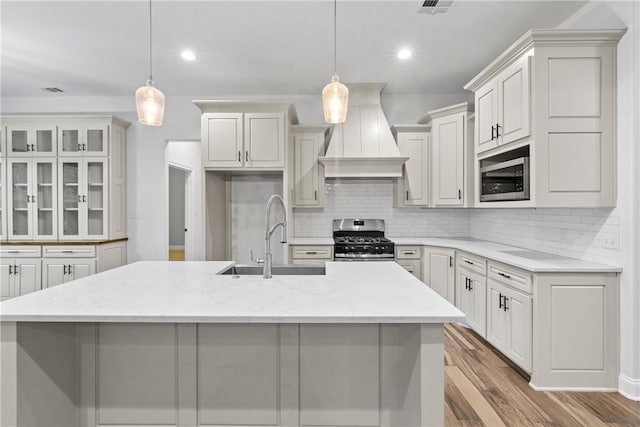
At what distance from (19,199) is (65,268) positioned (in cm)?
112

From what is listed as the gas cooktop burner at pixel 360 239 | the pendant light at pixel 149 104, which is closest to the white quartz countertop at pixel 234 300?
the pendant light at pixel 149 104

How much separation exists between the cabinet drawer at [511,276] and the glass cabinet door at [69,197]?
4811 millimetres

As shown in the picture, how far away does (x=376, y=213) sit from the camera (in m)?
4.82

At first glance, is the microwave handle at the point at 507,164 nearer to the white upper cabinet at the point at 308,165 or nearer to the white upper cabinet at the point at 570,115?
the white upper cabinet at the point at 570,115

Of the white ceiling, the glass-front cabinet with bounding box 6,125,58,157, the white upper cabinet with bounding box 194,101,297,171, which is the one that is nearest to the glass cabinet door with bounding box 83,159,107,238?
the glass-front cabinet with bounding box 6,125,58,157

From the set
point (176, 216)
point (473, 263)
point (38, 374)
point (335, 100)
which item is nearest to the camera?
point (38, 374)

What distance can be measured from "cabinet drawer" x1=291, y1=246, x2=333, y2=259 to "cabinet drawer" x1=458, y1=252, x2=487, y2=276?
4.65ft

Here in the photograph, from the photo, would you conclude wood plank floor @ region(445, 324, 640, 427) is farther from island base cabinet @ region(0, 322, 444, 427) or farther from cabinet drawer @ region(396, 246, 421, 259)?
cabinet drawer @ region(396, 246, 421, 259)

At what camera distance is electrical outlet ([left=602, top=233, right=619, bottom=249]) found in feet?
8.15

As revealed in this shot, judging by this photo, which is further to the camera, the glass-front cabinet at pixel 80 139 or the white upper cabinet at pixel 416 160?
the glass-front cabinet at pixel 80 139

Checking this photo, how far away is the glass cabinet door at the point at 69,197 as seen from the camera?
455 cm

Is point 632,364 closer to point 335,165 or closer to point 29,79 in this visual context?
point 335,165

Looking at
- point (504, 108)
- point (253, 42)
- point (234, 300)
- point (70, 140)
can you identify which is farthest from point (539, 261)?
point (70, 140)

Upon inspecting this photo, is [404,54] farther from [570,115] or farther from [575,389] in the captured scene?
[575,389]
